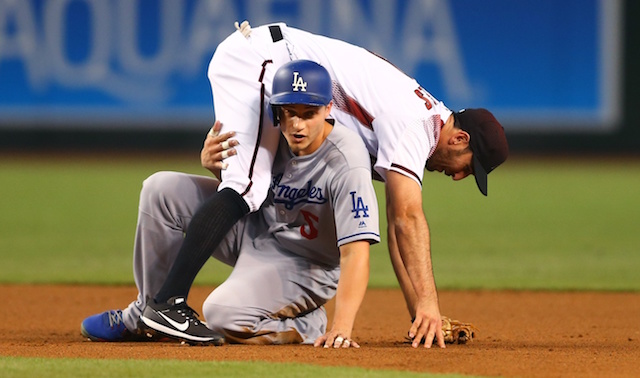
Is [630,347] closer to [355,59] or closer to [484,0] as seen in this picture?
[355,59]

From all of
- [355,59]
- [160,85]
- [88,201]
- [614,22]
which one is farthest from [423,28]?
[355,59]

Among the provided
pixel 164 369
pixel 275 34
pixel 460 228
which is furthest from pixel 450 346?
pixel 460 228

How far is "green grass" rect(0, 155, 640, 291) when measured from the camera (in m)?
7.10

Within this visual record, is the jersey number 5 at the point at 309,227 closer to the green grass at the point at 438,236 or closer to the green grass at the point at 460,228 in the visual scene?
the green grass at the point at 438,236

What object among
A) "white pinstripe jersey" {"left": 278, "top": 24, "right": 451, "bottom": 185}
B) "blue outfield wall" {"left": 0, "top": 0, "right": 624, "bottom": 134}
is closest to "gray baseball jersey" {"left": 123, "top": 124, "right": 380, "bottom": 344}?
"white pinstripe jersey" {"left": 278, "top": 24, "right": 451, "bottom": 185}

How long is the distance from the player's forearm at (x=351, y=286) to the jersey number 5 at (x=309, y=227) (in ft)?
1.26

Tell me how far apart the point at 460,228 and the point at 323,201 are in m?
5.88

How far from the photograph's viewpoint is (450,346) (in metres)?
4.17

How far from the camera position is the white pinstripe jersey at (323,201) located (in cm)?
390

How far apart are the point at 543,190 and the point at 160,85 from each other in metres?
7.38

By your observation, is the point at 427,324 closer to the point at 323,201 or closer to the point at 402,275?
the point at 402,275

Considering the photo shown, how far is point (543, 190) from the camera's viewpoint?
1344 cm

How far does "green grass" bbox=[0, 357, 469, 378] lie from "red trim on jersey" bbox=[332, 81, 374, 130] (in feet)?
4.14

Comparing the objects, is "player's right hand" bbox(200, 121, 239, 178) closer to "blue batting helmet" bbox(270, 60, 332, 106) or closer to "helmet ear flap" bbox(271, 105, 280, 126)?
"helmet ear flap" bbox(271, 105, 280, 126)
